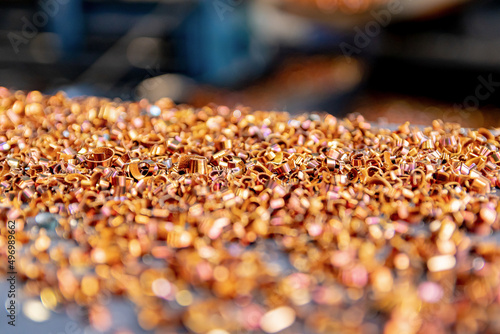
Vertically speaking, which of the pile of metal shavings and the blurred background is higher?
the pile of metal shavings

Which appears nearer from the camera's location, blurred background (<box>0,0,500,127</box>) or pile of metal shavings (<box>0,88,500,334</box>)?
pile of metal shavings (<box>0,88,500,334</box>)

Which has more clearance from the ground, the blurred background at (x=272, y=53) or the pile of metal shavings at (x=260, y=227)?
the pile of metal shavings at (x=260, y=227)

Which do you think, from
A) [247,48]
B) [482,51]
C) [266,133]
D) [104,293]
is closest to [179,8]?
[247,48]

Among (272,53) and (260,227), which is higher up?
(260,227)

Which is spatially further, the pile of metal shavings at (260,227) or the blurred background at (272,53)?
the blurred background at (272,53)

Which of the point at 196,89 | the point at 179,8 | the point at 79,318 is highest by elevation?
the point at 79,318

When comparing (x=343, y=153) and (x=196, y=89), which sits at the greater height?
(x=343, y=153)

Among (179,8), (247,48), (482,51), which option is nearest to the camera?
(482,51)

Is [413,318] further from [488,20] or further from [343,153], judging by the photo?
[488,20]
